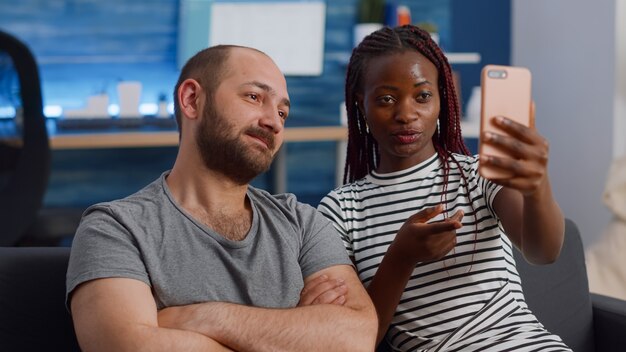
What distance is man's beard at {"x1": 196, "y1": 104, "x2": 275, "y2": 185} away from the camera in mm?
1510

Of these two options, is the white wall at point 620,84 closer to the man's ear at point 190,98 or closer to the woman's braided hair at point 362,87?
the woman's braided hair at point 362,87

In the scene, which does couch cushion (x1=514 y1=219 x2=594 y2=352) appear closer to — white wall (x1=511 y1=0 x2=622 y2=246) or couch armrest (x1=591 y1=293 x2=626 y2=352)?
couch armrest (x1=591 y1=293 x2=626 y2=352)

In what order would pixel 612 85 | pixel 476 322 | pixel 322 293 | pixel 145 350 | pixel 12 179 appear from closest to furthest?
pixel 145 350 → pixel 322 293 → pixel 476 322 → pixel 12 179 → pixel 612 85

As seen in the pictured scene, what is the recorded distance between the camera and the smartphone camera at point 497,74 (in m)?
1.38

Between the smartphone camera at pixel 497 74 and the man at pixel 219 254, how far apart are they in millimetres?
360

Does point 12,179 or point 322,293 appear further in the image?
point 12,179

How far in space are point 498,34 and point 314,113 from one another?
3.08 ft

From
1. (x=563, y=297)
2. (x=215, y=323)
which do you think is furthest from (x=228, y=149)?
(x=563, y=297)

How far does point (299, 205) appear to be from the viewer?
1629 millimetres

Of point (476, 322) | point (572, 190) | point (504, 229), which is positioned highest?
point (504, 229)

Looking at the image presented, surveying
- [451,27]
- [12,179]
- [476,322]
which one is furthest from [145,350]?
[451,27]

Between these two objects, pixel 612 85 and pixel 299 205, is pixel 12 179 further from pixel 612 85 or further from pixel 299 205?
pixel 612 85

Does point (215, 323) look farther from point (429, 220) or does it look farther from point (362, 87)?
point (362, 87)

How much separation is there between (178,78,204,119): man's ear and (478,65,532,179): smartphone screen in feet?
1.57
